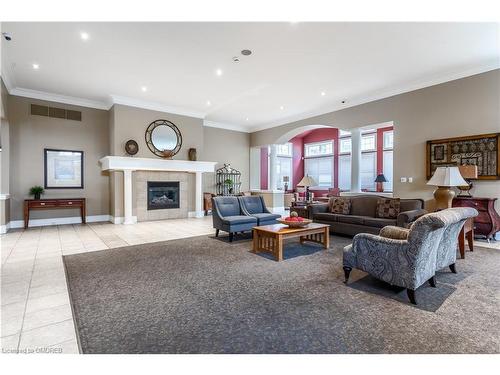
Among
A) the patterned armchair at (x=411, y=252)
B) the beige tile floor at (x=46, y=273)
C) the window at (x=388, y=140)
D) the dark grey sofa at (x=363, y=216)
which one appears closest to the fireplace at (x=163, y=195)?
the beige tile floor at (x=46, y=273)

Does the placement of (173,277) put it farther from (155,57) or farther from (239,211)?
(155,57)

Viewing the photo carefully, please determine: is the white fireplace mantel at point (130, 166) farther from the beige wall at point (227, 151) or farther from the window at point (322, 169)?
the window at point (322, 169)

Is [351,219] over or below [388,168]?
below

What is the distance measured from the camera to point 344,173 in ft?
40.0

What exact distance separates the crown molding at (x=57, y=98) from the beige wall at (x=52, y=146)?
11cm

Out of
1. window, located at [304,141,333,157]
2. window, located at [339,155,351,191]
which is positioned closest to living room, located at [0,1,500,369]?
window, located at [339,155,351,191]

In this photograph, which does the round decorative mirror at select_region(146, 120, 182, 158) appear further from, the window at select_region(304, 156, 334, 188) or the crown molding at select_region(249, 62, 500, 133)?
the window at select_region(304, 156, 334, 188)

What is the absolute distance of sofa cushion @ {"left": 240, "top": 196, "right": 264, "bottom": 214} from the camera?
583cm

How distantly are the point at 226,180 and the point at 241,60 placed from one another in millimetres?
5610

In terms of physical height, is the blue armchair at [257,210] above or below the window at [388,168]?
below

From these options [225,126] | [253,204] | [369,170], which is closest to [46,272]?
[253,204]

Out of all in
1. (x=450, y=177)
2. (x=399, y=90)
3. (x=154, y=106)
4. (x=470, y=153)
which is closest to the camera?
(x=450, y=177)

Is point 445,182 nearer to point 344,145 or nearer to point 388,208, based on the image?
point 388,208

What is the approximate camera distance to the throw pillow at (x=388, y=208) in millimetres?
5047
